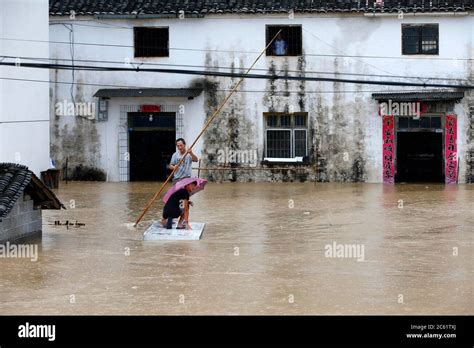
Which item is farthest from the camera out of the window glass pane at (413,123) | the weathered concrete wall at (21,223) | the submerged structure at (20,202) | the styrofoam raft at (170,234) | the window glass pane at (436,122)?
the window glass pane at (413,123)

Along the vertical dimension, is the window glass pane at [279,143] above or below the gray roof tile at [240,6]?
below

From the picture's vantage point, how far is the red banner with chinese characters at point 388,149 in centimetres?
3231

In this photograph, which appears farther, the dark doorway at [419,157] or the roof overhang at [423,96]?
the dark doorway at [419,157]

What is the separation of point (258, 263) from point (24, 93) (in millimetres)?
13783

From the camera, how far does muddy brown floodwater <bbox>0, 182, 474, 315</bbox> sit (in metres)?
12.2

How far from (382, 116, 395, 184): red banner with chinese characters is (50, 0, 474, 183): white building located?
0.10 feet

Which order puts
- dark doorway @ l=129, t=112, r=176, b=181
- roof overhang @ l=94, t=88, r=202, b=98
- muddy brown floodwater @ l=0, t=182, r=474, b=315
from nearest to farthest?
muddy brown floodwater @ l=0, t=182, r=474, b=315 → roof overhang @ l=94, t=88, r=202, b=98 → dark doorway @ l=129, t=112, r=176, b=181

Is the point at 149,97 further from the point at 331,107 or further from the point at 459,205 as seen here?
the point at 459,205

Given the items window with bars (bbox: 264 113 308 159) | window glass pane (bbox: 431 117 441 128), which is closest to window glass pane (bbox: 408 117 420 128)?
window glass pane (bbox: 431 117 441 128)

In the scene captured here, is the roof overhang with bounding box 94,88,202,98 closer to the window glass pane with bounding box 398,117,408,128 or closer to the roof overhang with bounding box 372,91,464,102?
the roof overhang with bounding box 372,91,464,102

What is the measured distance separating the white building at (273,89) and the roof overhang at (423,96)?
48 mm

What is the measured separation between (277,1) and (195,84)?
11.9 feet

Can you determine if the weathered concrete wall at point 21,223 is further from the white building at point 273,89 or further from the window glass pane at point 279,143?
the window glass pane at point 279,143

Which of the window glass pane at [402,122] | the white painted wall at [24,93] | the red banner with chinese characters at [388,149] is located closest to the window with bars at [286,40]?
the red banner with chinese characters at [388,149]
